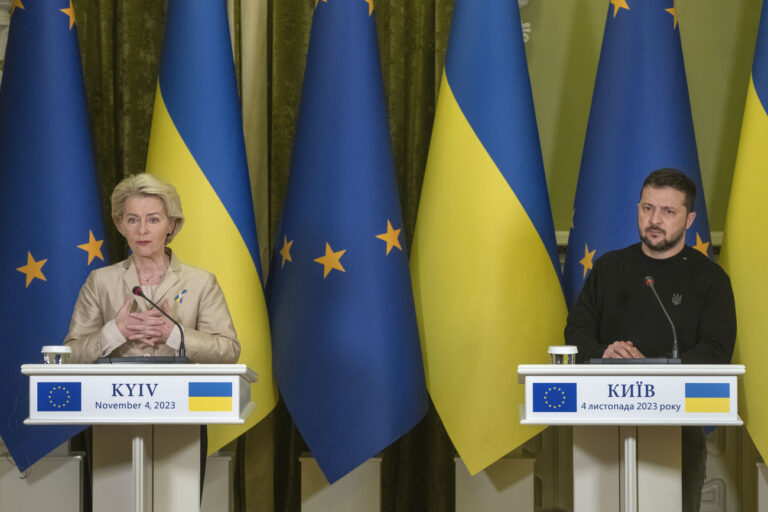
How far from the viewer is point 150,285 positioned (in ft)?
9.71

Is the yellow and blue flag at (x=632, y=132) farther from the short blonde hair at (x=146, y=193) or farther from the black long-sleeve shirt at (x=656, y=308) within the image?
the short blonde hair at (x=146, y=193)

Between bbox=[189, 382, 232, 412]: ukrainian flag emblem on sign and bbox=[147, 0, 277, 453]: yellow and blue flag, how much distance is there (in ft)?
3.92

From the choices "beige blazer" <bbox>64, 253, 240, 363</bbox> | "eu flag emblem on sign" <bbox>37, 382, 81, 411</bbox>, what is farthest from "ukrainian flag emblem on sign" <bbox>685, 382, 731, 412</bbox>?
"eu flag emblem on sign" <bbox>37, 382, 81, 411</bbox>

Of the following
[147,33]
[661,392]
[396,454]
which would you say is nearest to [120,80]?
[147,33]

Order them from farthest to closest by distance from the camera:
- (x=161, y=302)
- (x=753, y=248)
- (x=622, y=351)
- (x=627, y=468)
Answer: (x=753, y=248)
(x=161, y=302)
(x=622, y=351)
(x=627, y=468)

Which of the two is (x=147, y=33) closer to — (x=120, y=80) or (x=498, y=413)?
(x=120, y=80)

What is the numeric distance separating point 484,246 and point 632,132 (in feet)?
2.35

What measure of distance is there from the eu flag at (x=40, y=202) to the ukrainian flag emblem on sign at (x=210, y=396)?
52.6 inches

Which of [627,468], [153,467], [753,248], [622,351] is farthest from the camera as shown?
[753,248]

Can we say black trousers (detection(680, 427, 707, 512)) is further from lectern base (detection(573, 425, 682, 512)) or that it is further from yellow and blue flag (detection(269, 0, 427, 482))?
yellow and blue flag (detection(269, 0, 427, 482))

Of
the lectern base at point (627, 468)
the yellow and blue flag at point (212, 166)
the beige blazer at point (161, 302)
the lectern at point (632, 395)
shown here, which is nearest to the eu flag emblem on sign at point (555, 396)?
the lectern at point (632, 395)

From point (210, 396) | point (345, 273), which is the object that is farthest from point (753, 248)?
point (210, 396)

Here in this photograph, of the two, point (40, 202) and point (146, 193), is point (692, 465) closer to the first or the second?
point (146, 193)

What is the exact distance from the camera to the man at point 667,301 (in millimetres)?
2908
